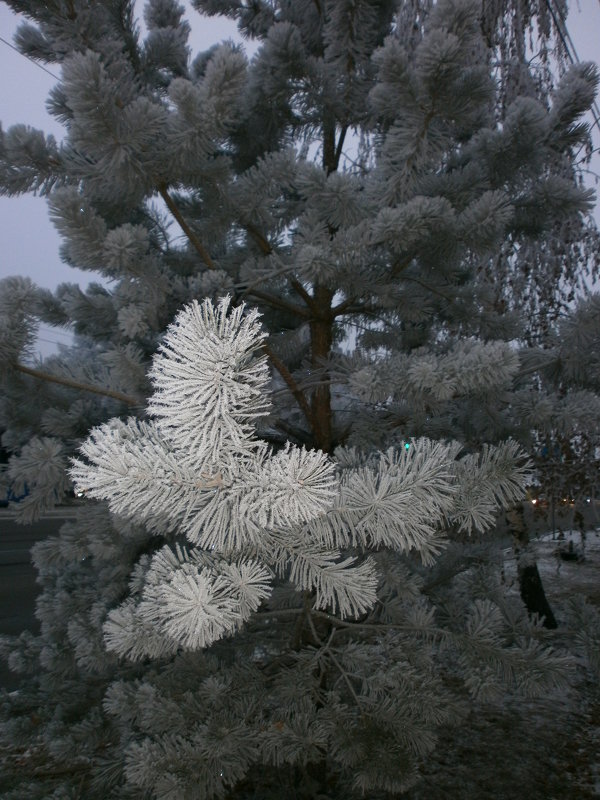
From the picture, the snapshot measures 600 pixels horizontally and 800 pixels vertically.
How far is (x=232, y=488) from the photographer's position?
0.98 m

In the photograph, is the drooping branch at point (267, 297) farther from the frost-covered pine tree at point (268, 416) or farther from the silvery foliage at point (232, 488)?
the silvery foliage at point (232, 488)

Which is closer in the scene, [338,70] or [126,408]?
[126,408]

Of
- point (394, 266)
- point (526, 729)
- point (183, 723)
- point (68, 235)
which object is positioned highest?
point (394, 266)

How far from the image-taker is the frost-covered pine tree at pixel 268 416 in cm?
102

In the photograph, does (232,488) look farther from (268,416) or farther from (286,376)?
(286,376)

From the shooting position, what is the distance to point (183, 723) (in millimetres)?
1742

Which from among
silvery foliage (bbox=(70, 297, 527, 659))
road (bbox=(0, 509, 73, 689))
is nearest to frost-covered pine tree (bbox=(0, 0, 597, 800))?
silvery foliage (bbox=(70, 297, 527, 659))

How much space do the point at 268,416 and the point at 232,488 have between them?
3.55ft

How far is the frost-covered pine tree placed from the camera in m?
1.02

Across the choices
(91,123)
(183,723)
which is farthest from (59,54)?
(183,723)

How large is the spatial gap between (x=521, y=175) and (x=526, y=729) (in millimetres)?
3613

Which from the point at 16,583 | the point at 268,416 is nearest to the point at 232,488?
the point at 268,416

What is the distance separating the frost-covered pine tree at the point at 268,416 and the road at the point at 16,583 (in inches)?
60.2

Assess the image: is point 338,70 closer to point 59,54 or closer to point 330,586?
point 59,54
